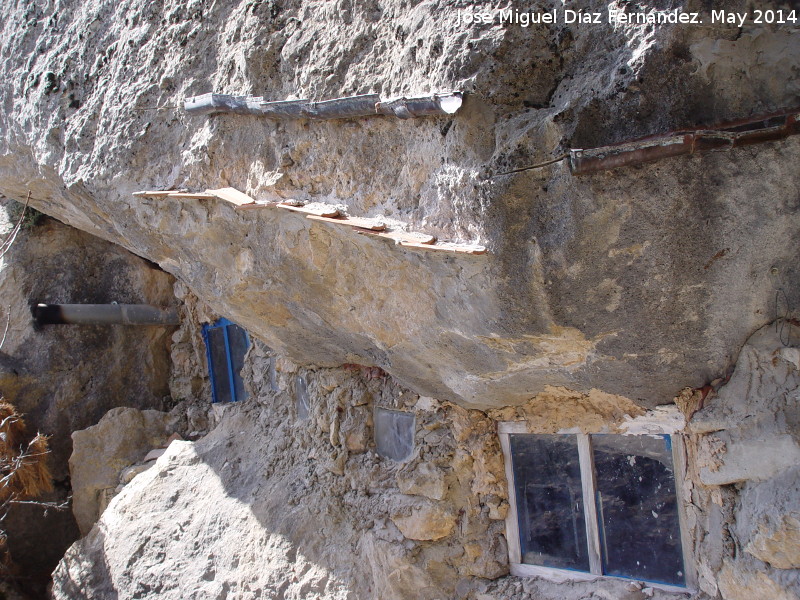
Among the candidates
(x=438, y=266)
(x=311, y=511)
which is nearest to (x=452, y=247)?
(x=438, y=266)

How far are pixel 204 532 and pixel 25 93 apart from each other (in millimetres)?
2846

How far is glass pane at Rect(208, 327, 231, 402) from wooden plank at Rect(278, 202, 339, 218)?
9.89ft

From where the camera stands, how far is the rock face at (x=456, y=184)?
6.71 ft

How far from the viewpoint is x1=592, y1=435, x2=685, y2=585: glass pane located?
289 cm

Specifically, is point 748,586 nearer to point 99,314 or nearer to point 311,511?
point 311,511

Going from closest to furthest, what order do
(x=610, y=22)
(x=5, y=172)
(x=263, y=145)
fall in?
1. (x=610, y=22)
2. (x=263, y=145)
3. (x=5, y=172)

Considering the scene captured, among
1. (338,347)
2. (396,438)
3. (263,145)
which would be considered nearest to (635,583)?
(396,438)

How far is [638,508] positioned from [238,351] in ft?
11.1

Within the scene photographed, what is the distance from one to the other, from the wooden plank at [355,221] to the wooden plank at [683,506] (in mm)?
1488

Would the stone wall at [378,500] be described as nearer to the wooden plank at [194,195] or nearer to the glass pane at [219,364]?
the glass pane at [219,364]

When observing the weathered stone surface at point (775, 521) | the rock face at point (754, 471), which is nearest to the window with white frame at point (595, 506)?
the rock face at point (754, 471)

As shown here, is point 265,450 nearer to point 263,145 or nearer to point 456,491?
point 456,491

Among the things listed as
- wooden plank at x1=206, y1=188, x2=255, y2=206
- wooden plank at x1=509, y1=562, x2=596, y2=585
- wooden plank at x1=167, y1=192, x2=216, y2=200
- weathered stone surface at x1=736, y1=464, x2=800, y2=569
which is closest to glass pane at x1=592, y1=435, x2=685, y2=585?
wooden plank at x1=509, y1=562, x2=596, y2=585

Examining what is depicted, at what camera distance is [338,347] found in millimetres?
3664
